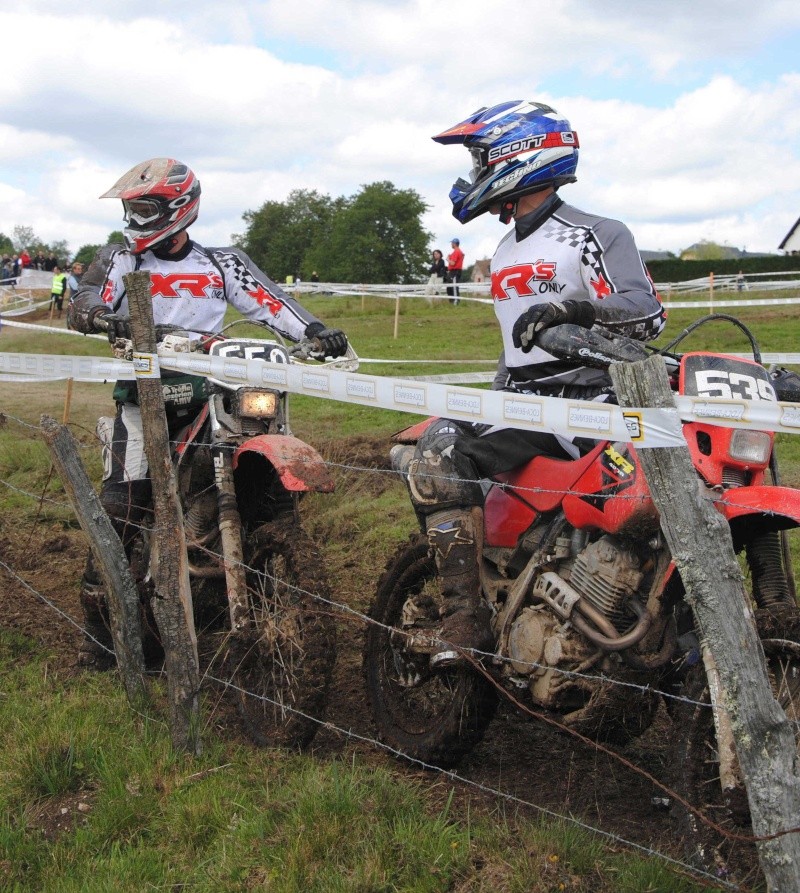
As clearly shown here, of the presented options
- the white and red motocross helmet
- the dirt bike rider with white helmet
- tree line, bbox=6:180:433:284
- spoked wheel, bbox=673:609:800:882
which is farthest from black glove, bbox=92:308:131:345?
tree line, bbox=6:180:433:284

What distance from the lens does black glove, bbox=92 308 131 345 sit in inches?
204

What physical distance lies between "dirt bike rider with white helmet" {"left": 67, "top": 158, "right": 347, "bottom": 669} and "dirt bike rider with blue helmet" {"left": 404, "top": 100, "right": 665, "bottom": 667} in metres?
1.16

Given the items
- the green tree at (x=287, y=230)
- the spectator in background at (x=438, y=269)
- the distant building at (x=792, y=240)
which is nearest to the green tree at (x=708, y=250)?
the distant building at (x=792, y=240)

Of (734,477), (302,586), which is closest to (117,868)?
(302,586)

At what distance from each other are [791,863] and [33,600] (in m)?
4.88

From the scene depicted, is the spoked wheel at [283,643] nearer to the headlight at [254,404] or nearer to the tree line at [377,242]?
the headlight at [254,404]

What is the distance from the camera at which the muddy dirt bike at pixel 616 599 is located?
337cm

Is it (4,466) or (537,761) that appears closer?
(537,761)

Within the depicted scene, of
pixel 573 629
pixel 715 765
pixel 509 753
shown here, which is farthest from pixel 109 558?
pixel 715 765

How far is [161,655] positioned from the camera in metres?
5.76

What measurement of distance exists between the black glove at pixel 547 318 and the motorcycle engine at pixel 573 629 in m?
0.75

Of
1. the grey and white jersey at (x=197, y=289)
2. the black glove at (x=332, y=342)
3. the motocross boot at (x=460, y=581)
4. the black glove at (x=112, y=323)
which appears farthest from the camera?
the grey and white jersey at (x=197, y=289)

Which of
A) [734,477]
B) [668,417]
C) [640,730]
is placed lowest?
[640,730]

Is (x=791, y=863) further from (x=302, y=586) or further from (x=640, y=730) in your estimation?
(x=302, y=586)
